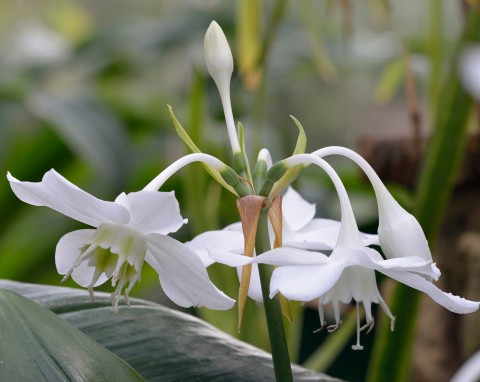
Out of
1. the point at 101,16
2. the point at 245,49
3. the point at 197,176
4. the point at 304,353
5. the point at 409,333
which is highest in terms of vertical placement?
the point at 101,16

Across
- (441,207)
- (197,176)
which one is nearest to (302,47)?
(197,176)

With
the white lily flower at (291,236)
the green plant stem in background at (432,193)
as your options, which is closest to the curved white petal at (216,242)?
the white lily flower at (291,236)

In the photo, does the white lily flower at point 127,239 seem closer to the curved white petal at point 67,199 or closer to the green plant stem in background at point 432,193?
the curved white petal at point 67,199

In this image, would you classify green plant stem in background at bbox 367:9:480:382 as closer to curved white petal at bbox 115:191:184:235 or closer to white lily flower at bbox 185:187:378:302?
white lily flower at bbox 185:187:378:302

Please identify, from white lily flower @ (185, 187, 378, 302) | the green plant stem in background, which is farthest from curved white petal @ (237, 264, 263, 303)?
the green plant stem in background

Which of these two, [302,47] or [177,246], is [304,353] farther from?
[177,246]

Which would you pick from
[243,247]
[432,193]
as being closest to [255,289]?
[243,247]
